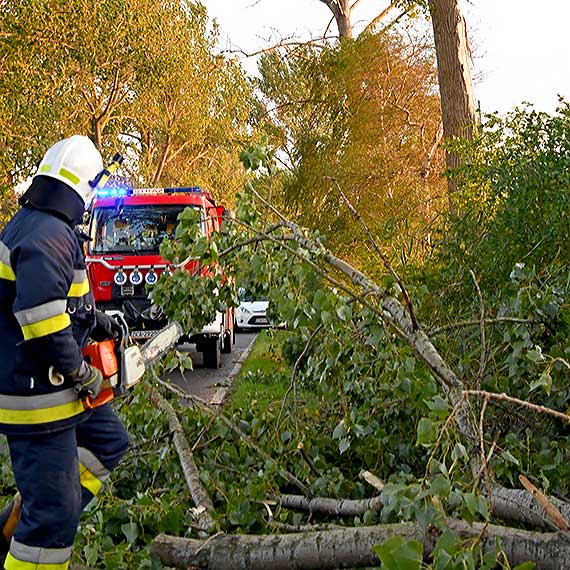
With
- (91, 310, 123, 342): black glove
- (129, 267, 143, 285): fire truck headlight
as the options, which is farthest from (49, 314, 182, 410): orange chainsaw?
(129, 267, 143, 285): fire truck headlight

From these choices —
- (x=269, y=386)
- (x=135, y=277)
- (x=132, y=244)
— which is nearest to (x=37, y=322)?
(x=269, y=386)

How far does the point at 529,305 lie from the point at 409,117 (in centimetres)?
1164

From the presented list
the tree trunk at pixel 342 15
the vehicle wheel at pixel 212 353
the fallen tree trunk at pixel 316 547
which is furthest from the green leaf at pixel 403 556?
the tree trunk at pixel 342 15

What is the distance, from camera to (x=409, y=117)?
14.6 metres

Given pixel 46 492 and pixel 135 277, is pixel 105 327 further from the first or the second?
pixel 135 277

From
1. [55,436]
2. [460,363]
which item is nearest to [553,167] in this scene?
[460,363]

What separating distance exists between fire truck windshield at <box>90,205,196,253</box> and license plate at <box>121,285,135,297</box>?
0.54 m

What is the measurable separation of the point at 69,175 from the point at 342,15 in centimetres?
1393

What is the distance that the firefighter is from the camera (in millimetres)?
3186

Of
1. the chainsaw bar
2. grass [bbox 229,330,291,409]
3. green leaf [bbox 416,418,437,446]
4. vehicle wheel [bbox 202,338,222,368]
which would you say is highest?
green leaf [bbox 416,418,437,446]

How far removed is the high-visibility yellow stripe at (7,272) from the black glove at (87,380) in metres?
0.48

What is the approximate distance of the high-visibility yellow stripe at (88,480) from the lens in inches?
147

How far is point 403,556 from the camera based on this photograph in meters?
1.99

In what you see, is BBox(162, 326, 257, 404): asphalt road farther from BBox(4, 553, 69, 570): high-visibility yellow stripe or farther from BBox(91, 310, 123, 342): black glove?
BBox(4, 553, 69, 570): high-visibility yellow stripe
